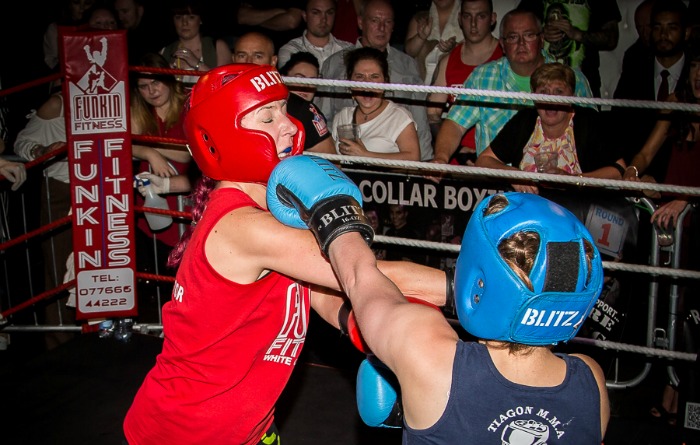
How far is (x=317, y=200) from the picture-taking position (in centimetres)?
134

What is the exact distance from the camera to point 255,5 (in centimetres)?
516

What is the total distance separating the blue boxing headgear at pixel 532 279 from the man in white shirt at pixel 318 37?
10.8 ft

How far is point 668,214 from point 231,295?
2238 millimetres

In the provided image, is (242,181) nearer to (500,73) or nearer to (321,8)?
(500,73)

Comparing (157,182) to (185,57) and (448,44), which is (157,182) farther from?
(448,44)

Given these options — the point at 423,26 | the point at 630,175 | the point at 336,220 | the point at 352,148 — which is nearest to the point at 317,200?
the point at 336,220

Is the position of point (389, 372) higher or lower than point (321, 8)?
lower

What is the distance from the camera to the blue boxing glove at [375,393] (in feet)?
4.92

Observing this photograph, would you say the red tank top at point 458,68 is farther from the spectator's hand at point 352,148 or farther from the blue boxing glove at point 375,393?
the blue boxing glove at point 375,393

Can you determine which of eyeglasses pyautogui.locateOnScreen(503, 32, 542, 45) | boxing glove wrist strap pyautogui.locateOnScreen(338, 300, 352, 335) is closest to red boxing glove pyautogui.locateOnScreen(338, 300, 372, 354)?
boxing glove wrist strap pyautogui.locateOnScreen(338, 300, 352, 335)

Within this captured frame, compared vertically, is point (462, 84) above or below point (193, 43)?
below

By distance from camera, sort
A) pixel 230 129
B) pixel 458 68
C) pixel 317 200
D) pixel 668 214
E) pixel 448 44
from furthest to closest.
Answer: pixel 448 44 → pixel 458 68 → pixel 668 214 → pixel 230 129 → pixel 317 200

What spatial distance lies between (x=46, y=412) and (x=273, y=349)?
1685 millimetres

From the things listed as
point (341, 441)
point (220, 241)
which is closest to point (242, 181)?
point (220, 241)
